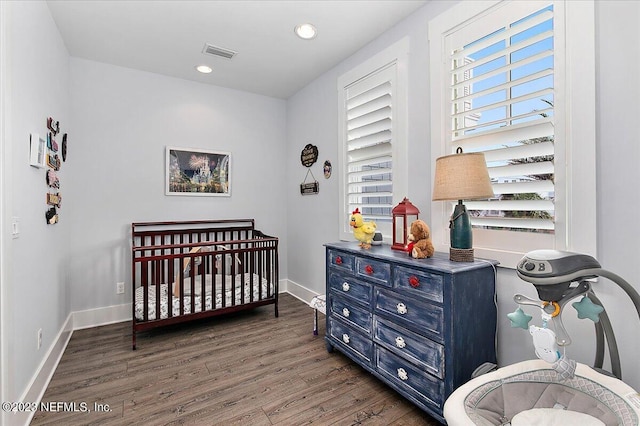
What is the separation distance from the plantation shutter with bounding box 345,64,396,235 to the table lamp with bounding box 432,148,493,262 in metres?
0.82

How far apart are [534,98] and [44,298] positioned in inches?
129

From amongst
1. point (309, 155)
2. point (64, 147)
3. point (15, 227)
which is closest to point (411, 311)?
point (15, 227)

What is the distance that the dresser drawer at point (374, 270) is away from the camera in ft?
6.34

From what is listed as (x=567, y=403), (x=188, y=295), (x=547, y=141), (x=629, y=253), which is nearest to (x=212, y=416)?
(x=188, y=295)

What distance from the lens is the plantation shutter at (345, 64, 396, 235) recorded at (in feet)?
8.45

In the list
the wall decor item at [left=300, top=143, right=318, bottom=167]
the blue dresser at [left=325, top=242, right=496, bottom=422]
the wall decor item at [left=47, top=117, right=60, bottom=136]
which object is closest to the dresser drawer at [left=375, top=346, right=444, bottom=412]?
the blue dresser at [left=325, top=242, right=496, bottom=422]

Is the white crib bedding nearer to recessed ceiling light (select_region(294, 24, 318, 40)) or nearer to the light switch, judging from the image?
the light switch

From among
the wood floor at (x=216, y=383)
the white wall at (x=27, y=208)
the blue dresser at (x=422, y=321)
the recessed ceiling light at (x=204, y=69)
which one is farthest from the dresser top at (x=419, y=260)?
the recessed ceiling light at (x=204, y=69)

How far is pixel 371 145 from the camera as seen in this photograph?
2.74m

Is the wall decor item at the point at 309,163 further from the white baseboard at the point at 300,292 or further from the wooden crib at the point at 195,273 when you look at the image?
the white baseboard at the point at 300,292

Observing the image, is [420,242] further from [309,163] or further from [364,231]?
[309,163]

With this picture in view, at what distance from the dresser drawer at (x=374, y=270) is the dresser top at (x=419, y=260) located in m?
0.04

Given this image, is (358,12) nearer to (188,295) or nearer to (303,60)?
(303,60)

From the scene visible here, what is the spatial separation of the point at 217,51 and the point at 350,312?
2.61 meters
